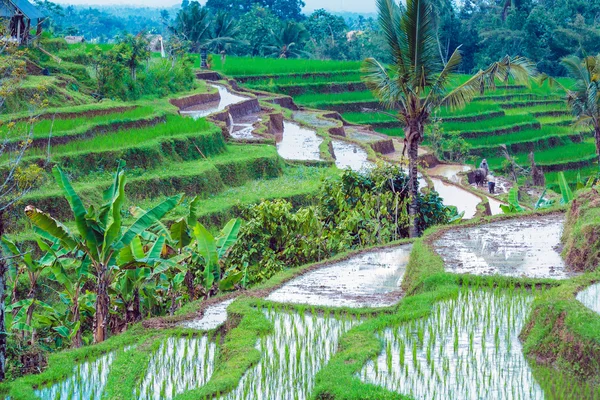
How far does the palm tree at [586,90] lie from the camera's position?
59.9ft

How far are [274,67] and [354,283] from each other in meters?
25.2

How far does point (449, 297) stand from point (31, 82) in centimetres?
1215

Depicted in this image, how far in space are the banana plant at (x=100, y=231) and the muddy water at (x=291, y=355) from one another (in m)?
1.43

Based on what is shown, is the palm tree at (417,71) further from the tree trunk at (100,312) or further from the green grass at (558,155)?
the green grass at (558,155)

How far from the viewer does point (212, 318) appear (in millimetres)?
8352

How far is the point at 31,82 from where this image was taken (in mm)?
17812

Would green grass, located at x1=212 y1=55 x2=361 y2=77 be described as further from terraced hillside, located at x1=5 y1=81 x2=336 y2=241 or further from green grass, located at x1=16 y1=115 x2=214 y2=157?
green grass, located at x1=16 y1=115 x2=214 y2=157

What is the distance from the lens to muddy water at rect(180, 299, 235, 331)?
8.03 metres

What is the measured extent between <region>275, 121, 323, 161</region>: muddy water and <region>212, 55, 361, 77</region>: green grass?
7.92 m

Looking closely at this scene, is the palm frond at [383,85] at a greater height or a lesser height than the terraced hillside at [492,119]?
greater

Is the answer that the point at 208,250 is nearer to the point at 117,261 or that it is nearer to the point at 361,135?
the point at 117,261

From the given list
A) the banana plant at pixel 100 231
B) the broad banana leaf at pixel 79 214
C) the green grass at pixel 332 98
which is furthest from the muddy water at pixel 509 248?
the green grass at pixel 332 98

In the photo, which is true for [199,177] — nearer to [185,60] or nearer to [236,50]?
[185,60]

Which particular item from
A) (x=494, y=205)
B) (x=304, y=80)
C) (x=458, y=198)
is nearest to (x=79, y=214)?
(x=458, y=198)
